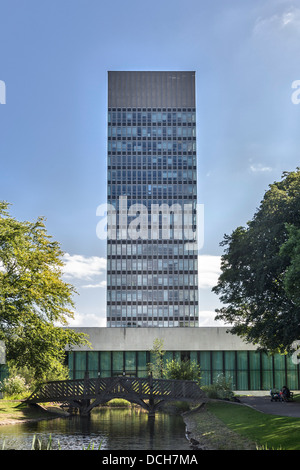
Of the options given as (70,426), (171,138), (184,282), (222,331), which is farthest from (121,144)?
(70,426)

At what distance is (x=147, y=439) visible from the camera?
30.4 metres

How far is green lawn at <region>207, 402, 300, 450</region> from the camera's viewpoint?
2220cm

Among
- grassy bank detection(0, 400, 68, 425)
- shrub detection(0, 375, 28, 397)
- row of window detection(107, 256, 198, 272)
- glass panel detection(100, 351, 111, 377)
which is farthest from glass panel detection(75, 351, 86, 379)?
row of window detection(107, 256, 198, 272)

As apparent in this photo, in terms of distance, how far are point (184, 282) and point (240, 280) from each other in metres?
119

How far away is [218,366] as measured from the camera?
65062mm

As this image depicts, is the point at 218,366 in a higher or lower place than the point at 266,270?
lower

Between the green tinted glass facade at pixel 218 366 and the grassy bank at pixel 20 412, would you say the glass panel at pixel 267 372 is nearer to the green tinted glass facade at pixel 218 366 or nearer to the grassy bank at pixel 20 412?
the green tinted glass facade at pixel 218 366

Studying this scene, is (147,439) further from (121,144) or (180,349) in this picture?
(121,144)

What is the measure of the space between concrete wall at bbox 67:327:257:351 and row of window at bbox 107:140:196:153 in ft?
365

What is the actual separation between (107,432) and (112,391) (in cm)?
1411

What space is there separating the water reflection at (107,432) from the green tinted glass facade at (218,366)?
18847 millimetres

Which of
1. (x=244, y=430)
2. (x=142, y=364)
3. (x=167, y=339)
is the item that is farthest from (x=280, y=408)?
(x=142, y=364)

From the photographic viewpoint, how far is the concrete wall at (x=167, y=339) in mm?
64625

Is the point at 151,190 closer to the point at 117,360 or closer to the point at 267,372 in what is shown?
the point at 117,360
